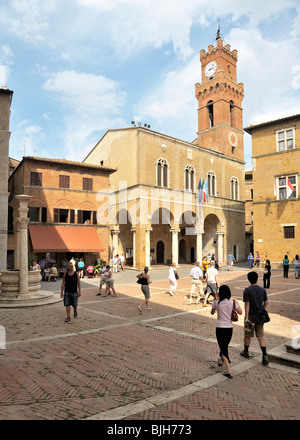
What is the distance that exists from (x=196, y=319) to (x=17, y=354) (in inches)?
212

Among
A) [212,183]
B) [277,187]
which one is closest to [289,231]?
[277,187]

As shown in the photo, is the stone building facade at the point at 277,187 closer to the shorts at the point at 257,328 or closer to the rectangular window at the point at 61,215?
the rectangular window at the point at 61,215

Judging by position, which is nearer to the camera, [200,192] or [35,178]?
[35,178]

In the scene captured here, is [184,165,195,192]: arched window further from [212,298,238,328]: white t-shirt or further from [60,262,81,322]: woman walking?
[212,298,238,328]: white t-shirt

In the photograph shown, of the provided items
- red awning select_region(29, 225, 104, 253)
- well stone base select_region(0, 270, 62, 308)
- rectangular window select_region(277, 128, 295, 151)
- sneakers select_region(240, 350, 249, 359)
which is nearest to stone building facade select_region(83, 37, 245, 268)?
red awning select_region(29, 225, 104, 253)

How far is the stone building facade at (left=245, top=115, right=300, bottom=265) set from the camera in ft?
88.5

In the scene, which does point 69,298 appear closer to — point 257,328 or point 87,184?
point 257,328

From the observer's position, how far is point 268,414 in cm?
400

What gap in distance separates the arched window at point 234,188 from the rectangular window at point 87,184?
18251 millimetres

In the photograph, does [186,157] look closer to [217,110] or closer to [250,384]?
[217,110]

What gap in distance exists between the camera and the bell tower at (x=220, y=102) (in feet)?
131

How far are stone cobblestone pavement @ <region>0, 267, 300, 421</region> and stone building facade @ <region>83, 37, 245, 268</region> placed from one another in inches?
763

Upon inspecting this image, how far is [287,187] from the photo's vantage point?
27.1 m

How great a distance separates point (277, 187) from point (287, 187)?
3.72 ft
